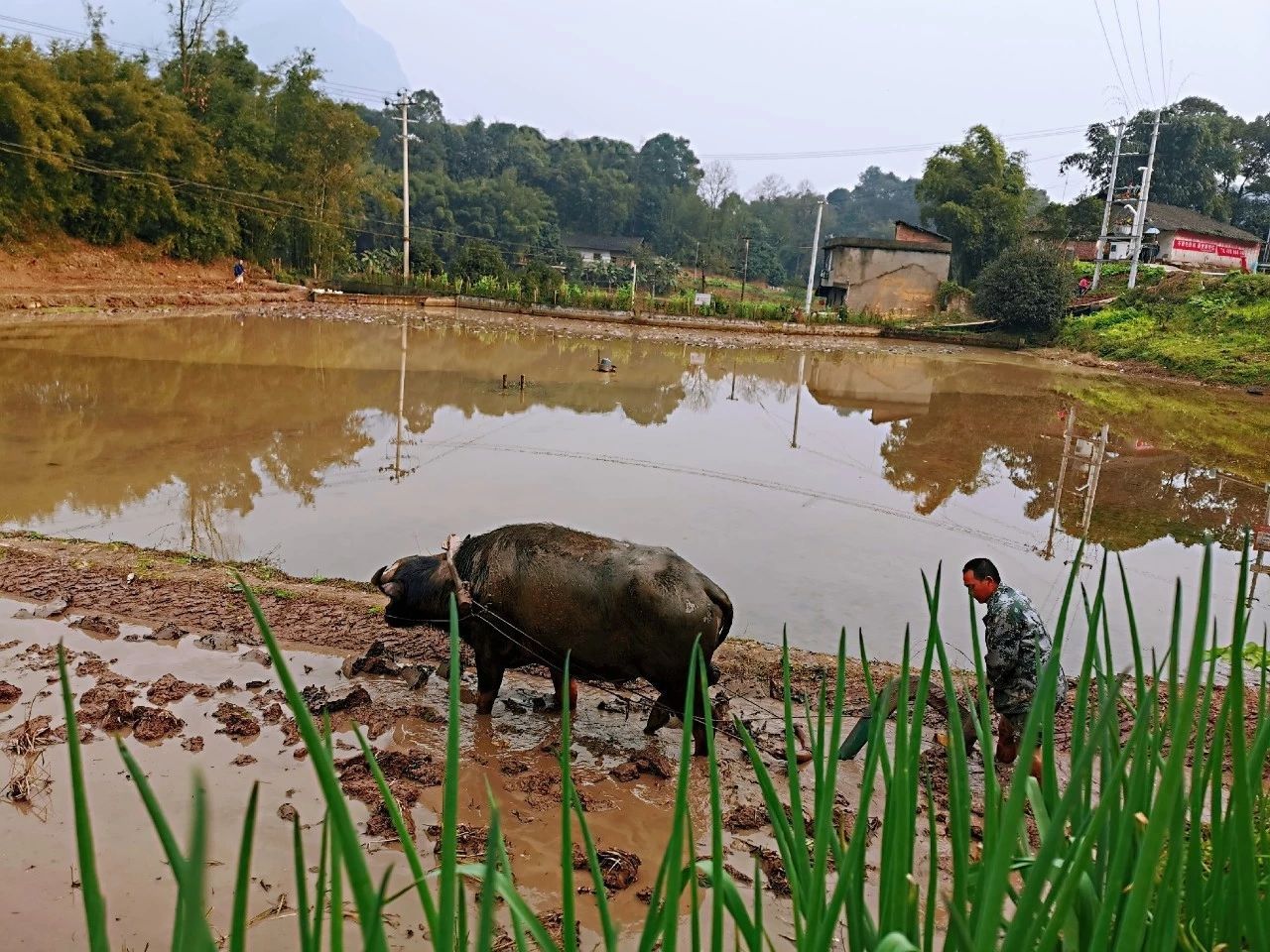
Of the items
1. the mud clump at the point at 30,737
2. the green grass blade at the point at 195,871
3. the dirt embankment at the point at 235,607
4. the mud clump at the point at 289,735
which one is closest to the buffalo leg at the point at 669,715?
the dirt embankment at the point at 235,607

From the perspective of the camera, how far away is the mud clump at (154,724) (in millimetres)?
4844

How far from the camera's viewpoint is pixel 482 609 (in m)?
5.56

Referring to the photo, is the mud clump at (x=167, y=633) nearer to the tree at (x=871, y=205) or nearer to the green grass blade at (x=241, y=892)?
the green grass blade at (x=241, y=892)

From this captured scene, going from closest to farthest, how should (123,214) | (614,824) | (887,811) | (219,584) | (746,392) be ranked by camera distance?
(887,811) → (614,824) → (219,584) → (746,392) → (123,214)

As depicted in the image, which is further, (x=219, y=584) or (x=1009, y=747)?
(x=219, y=584)

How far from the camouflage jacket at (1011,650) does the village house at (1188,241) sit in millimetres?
42359

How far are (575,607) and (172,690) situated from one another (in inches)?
91.4

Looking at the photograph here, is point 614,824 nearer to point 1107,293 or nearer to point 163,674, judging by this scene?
point 163,674

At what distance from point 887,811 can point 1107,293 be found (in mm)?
42577

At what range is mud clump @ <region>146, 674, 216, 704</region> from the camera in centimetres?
521

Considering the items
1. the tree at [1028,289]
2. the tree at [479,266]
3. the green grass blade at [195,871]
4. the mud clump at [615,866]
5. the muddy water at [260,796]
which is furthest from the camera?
the tree at [479,266]

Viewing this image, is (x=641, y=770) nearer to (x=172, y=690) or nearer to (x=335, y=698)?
(x=335, y=698)

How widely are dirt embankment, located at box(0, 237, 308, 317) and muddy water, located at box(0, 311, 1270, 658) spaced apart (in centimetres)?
515

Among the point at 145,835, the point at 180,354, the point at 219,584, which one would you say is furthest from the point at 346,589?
the point at 180,354
